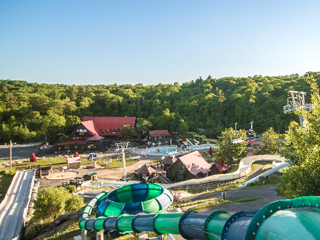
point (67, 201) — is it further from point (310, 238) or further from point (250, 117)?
point (250, 117)

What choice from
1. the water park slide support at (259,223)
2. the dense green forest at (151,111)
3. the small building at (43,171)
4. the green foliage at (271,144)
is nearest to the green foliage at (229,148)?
the green foliage at (271,144)

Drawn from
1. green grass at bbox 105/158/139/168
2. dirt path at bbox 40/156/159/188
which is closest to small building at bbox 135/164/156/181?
dirt path at bbox 40/156/159/188

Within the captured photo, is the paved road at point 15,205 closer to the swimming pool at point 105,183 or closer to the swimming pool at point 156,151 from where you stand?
the swimming pool at point 105,183

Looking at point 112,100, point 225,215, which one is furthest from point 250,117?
point 225,215

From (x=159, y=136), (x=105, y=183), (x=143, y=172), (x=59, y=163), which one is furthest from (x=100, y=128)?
(x=143, y=172)

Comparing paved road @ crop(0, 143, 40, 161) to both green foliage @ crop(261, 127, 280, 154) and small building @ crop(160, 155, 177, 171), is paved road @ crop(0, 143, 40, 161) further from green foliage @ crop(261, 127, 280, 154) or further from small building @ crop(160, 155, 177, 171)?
green foliage @ crop(261, 127, 280, 154)

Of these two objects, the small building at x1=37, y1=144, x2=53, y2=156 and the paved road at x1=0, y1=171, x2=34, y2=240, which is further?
the small building at x1=37, y1=144, x2=53, y2=156

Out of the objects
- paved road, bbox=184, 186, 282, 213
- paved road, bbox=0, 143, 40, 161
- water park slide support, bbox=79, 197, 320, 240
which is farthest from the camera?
paved road, bbox=0, 143, 40, 161

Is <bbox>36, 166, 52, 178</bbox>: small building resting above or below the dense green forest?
below
